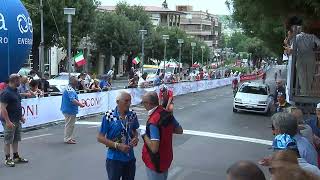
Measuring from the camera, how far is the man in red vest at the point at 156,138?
6117mm

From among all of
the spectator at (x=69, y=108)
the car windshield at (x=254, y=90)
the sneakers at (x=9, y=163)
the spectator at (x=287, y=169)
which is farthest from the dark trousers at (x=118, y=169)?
the car windshield at (x=254, y=90)

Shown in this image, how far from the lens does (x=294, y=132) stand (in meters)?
5.59

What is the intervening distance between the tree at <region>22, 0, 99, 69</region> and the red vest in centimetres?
3487

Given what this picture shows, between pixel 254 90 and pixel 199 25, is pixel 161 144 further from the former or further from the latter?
pixel 199 25

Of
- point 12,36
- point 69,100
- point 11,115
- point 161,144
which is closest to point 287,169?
point 161,144

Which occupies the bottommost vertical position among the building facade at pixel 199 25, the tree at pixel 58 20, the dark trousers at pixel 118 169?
the dark trousers at pixel 118 169

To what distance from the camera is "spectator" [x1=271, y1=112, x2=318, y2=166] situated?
Answer: 215 inches

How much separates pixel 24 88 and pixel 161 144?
11530 mm

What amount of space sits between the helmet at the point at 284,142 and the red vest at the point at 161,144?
126 centimetres

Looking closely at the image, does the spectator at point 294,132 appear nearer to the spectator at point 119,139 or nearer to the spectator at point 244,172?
the spectator at point 119,139

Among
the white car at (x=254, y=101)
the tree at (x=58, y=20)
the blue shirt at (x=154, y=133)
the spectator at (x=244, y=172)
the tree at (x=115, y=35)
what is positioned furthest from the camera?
the tree at (x=115, y=35)

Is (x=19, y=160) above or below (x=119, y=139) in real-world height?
below

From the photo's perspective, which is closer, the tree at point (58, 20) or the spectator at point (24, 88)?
the spectator at point (24, 88)

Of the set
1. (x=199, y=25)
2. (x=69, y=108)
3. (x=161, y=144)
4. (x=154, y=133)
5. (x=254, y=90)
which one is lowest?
(x=254, y=90)
